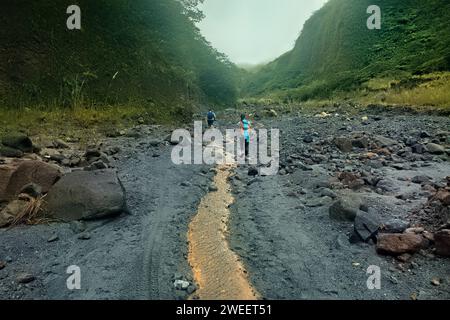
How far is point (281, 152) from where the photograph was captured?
45.3 ft

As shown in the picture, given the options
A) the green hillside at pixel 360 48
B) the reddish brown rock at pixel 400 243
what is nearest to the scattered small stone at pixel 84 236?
the reddish brown rock at pixel 400 243

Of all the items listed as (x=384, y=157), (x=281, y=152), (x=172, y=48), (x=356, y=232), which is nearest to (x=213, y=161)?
(x=281, y=152)

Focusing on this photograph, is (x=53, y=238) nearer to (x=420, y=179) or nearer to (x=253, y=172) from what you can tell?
(x=253, y=172)

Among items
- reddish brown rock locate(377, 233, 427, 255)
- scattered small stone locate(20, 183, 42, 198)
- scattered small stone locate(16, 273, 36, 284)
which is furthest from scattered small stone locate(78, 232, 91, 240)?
reddish brown rock locate(377, 233, 427, 255)

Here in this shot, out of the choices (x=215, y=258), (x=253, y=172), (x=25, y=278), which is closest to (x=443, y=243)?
(x=215, y=258)

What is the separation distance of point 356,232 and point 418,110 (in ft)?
51.8

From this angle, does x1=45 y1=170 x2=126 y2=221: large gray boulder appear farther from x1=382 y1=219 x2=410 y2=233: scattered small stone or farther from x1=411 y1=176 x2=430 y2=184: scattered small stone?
x1=411 y1=176 x2=430 y2=184: scattered small stone

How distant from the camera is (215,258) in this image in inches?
241

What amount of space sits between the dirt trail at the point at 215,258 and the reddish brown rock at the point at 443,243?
2812 millimetres

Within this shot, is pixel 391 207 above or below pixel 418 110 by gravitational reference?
below

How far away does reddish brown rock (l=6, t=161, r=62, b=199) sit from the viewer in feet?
24.3

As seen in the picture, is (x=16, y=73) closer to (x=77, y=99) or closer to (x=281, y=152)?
(x=77, y=99)

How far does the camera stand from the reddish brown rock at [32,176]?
7.42 metres

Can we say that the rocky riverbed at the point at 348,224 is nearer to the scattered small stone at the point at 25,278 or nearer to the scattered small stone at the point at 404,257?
the scattered small stone at the point at 404,257
